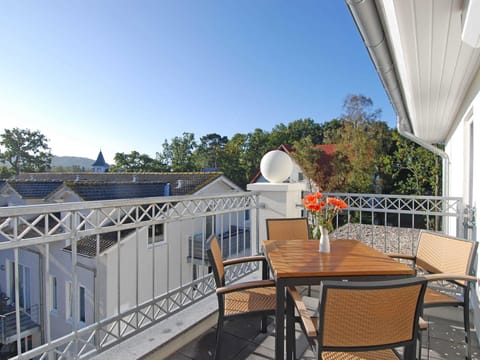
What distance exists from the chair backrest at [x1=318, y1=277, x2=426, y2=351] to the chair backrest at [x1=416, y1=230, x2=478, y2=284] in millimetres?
1165

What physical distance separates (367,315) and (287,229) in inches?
68.5

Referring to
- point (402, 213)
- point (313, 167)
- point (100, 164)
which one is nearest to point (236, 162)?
point (313, 167)

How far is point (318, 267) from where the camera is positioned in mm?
1890

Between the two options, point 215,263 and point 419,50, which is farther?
point 419,50

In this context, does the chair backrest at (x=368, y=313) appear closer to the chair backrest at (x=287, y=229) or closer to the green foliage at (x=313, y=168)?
the chair backrest at (x=287, y=229)

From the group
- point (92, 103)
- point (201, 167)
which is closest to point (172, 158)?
point (201, 167)

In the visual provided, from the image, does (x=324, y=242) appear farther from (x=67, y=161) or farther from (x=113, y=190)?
(x=67, y=161)

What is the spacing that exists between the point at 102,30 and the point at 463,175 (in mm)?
8625

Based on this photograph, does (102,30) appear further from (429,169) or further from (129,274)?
(429,169)

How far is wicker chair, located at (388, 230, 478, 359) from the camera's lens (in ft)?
6.43

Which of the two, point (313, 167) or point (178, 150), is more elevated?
point (178, 150)

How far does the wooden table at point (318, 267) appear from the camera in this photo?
5.75 feet

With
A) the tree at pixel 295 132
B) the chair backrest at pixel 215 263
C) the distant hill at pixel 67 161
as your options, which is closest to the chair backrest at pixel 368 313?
the chair backrest at pixel 215 263

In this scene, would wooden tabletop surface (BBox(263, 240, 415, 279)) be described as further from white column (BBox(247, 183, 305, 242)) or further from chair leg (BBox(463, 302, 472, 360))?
white column (BBox(247, 183, 305, 242))
